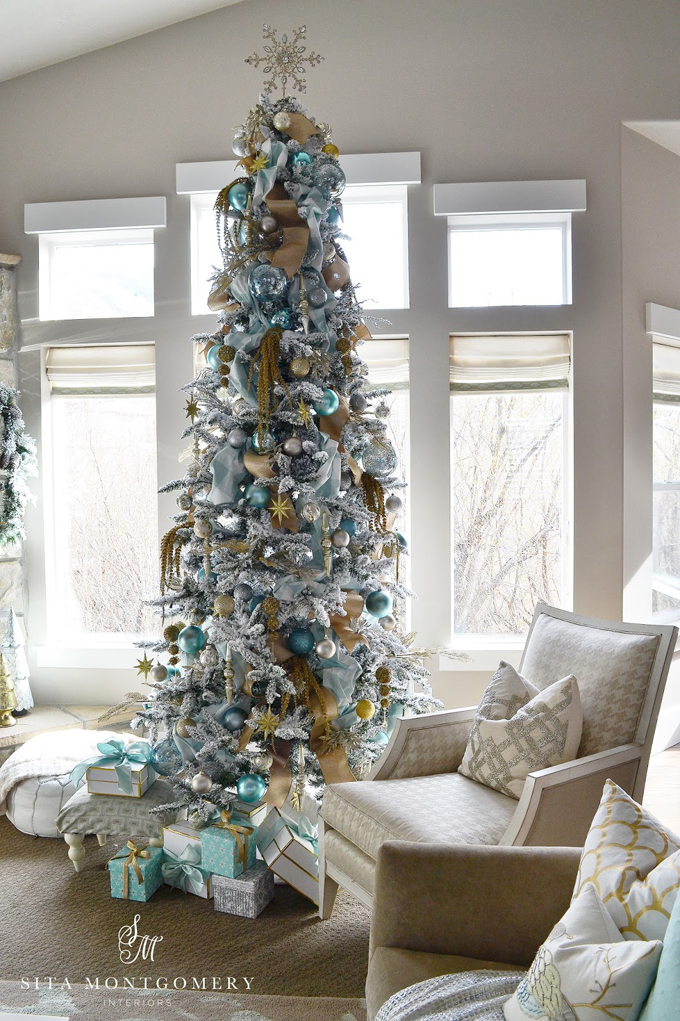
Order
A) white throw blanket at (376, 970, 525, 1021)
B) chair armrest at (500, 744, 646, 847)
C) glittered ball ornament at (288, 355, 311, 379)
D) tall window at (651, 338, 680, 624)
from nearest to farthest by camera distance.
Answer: white throw blanket at (376, 970, 525, 1021)
chair armrest at (500, 744, 646, 847)
glittered ball ornament at (288, 355, 311, 379)
tall window at (651, 338, 680, 624)

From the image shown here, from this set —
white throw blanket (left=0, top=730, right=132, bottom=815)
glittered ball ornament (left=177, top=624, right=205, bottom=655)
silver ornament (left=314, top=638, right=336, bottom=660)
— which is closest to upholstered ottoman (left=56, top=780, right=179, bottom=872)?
white throw blanket (left=0, top=730, right=132, bottom=815)

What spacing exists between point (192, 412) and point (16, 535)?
1389 millimetres

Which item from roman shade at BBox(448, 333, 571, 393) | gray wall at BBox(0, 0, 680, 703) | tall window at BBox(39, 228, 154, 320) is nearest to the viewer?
gray wall at BBox(0, 0, 680, 703)

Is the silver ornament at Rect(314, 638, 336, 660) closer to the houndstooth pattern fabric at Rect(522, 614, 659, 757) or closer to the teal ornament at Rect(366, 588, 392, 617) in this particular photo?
the teal ornament at Rect(366, 588, 392, 617)

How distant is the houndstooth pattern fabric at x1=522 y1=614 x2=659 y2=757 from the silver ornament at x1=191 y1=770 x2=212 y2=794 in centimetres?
109

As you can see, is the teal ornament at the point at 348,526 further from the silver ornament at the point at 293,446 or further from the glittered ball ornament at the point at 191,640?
the glittered ball ornament at the point at 191,640

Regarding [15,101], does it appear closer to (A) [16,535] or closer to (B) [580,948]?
(A) [16,535]

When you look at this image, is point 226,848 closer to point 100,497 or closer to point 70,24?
point 100,497

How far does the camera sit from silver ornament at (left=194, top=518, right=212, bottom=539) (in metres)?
2.56

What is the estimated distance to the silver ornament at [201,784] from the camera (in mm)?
2494

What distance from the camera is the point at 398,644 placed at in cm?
279

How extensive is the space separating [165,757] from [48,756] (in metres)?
0.64

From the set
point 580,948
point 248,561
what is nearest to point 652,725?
point 580,948

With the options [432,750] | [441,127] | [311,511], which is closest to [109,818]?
[432,750]
